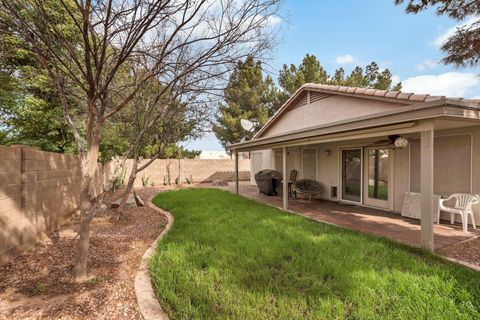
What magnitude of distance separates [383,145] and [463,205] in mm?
2642

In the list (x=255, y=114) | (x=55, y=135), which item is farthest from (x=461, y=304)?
(x=255, y=114)

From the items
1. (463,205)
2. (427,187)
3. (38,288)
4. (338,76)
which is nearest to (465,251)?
(427,187)

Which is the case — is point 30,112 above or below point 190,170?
above

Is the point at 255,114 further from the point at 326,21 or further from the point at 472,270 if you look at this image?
the point at 472,270

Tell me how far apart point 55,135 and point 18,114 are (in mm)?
1380

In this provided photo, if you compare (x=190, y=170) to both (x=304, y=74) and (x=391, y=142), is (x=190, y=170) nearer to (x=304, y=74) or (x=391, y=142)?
(x=304, y=74)

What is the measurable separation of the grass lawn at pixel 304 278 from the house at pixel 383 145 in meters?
1.30

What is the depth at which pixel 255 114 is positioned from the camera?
83.9 ft

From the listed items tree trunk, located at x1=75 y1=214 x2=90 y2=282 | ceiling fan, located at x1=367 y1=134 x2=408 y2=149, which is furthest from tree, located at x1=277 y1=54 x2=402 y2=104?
tree trunk, located at x1=75 y1=214 x2=90 y2=282

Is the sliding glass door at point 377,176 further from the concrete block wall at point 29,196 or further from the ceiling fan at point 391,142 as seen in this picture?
the concrete block wall at point 29,196

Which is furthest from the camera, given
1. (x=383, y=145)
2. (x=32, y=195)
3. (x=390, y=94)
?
(x=383, y=145)

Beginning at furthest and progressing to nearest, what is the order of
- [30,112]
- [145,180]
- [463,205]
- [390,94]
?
[145,180] < [30,112] < [390,94] < [463,205]

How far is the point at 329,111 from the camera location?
9.67m

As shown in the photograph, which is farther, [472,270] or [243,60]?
[243,60]
